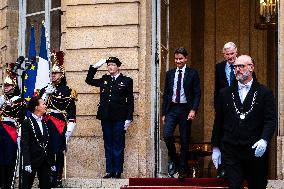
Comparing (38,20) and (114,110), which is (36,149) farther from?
Answer: (38,20)

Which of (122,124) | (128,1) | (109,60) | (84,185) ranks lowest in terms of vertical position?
(84,185)

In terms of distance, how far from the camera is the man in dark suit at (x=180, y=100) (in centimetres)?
1327

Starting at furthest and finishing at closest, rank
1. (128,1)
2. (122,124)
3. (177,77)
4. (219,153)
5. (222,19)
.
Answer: (222,19) → (128,1) → (122,124) → (177,77) → (219,153)

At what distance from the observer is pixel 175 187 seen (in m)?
12.9

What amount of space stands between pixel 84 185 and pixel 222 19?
689 cm

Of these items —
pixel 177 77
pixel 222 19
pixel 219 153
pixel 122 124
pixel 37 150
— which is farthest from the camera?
pixel 222 19

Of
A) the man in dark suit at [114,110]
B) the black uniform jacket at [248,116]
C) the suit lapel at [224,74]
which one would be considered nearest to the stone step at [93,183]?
the man in dark suit at [114,110]

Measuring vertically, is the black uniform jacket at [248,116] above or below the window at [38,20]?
below

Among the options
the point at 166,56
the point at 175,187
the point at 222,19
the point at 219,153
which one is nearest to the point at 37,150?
the point at 175,187

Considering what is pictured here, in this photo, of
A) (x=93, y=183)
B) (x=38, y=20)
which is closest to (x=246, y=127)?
(x=93, y=183)

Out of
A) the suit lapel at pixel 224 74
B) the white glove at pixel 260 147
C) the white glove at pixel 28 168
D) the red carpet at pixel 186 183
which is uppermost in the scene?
the suit lapel at pixel 224 74

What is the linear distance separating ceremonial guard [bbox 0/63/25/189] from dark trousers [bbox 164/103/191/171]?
241 cm

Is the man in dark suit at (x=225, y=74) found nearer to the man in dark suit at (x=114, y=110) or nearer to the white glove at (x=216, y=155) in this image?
the man in dark suit at (x=114, y=110)

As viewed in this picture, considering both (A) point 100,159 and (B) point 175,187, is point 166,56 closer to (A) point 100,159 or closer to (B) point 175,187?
(A) point 100,159
